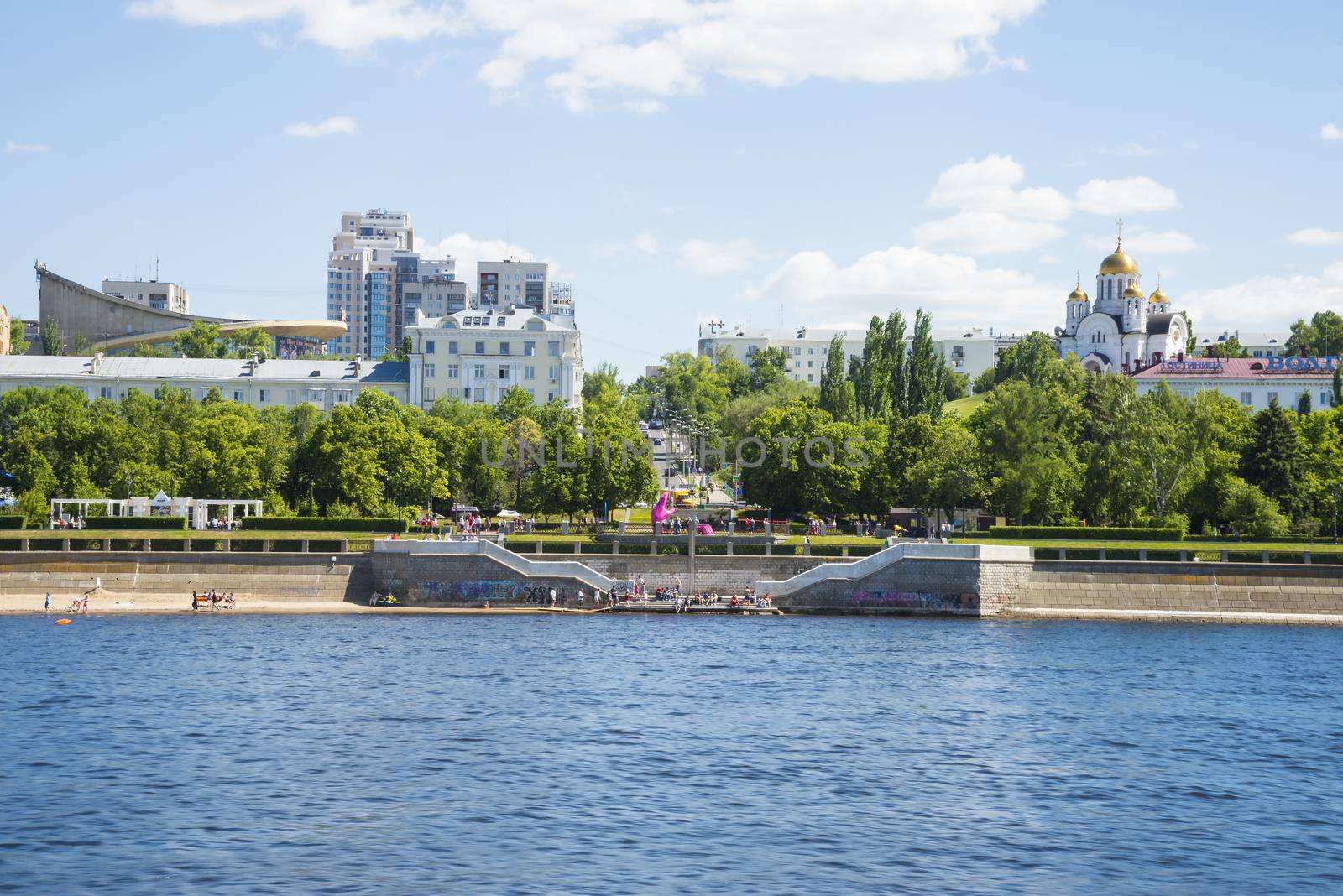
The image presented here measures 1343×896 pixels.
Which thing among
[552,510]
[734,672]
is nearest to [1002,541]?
[552,510]

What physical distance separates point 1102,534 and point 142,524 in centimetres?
5806

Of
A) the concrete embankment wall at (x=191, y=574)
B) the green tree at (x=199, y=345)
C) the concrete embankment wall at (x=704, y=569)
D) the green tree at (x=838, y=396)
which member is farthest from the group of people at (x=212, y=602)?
the green tree at (x=199, y=345)

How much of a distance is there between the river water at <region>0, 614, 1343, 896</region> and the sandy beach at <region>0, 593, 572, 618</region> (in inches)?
224

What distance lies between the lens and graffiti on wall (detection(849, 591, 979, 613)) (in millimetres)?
76062

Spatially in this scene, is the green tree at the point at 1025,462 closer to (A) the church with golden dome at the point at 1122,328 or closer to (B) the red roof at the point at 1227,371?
(B) the red roof at the point at 1227,371

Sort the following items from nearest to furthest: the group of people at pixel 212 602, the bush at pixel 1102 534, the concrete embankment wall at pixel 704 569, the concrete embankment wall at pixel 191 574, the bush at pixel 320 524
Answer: the group of people at pixel 212 602
the concrete embankment wall at pixel 191 574
the concrete embankment wall at pixel 704 569
the bush at pixel 320 524
the bush at pixel 1102 534

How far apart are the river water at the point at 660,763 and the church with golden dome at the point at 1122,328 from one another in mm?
128838

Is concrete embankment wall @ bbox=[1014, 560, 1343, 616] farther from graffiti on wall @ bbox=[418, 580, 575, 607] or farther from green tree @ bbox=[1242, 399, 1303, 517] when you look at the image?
graffiti on wall @ bbox=[418, 580, 575, 607]

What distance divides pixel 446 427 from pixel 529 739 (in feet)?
215

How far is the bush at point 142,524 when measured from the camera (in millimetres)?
85438

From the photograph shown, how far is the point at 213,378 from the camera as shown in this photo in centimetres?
14888

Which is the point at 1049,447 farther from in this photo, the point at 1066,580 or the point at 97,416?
the point at 97,416

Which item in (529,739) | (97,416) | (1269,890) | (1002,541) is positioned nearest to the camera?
(1269,890)

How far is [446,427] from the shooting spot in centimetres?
10850
